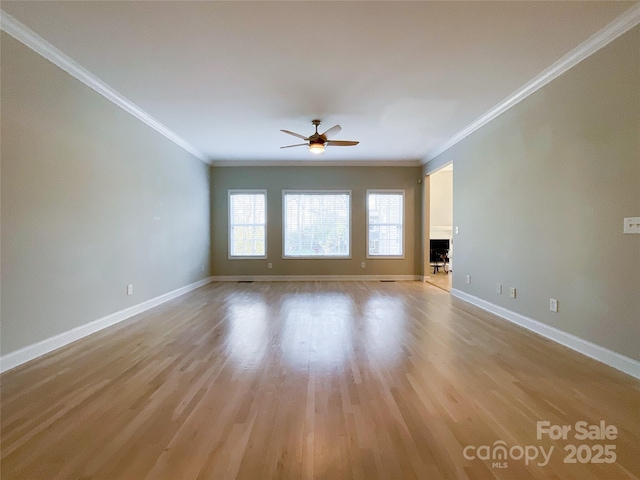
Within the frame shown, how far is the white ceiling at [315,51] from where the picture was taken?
2334 millimetres

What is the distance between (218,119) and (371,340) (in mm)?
3724

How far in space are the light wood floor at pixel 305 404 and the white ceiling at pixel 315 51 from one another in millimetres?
2726

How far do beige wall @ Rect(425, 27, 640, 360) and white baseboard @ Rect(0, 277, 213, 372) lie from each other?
4.81 m

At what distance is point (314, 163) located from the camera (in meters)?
7.30

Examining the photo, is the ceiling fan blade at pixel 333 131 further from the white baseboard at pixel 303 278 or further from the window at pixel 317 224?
the white baseboard at pixel 303 278

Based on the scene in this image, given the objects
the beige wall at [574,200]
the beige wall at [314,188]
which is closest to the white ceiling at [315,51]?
the beige wall at [574,200]

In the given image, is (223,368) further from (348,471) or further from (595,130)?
(595,130)

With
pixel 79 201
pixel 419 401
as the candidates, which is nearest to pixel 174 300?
→ pixel 79 201

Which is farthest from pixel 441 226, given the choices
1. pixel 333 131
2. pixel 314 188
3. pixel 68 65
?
pixel 68 65

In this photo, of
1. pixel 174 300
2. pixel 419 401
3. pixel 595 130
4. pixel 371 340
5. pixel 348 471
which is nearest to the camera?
pixel 348 471

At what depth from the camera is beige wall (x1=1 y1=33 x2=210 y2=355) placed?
252cm

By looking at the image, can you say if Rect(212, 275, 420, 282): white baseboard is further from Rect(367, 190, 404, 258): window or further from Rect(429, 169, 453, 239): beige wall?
Rect(429, 169, 453, 239): beige wall

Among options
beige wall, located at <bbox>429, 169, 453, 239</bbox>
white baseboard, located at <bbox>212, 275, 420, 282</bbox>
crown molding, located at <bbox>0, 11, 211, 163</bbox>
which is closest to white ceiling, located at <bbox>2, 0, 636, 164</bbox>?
crown molding, located at <bbox>0, 11, 211, 163</bbox>

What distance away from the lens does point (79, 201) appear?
10.6 feet
